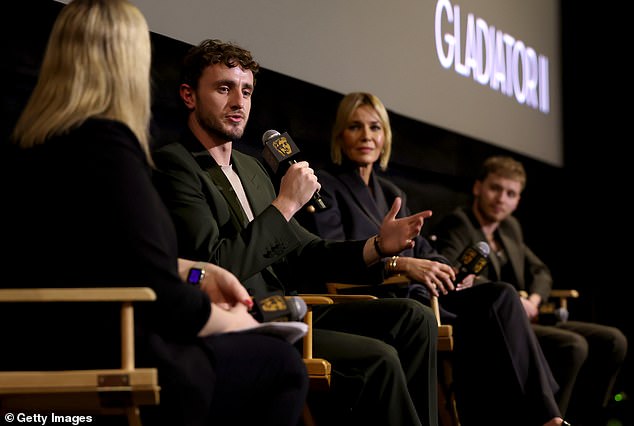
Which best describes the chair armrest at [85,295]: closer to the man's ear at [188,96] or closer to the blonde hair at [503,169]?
the man's ear at [188,96]

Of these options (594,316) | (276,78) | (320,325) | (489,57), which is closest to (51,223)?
(320,325)

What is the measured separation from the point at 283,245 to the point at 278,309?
0.44 m

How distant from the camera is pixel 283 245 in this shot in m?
2.36

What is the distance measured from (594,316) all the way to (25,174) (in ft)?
14.7

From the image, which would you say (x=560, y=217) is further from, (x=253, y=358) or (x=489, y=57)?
(x=253, y=358)

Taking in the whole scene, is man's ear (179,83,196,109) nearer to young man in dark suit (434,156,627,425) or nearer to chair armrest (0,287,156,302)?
chair armrest (0,287,156,302)

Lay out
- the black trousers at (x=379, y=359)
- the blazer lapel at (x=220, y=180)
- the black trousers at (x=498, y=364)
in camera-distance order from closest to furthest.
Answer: the black trousers at (x=379, y=359) → the blazer lapel at (x=220, y=180) → the black trousers at (x=498, y=364)

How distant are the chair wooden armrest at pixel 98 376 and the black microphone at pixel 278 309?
304mm

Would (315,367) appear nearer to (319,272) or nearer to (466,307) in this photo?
(319,272)

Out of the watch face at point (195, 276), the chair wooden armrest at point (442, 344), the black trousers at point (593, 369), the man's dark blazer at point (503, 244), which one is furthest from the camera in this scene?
the black trousers at point (593, 369)

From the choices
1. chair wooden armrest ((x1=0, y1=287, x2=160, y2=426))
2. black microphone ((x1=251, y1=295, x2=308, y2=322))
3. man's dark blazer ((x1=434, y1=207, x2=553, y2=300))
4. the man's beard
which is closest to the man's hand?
the man's beard

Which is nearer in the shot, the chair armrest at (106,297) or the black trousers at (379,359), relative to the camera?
the chair armrest at (106,297)

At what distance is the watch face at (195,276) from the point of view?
188 centimetres

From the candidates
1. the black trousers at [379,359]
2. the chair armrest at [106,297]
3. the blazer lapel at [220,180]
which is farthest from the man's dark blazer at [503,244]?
the chair armrest at [106,297]
